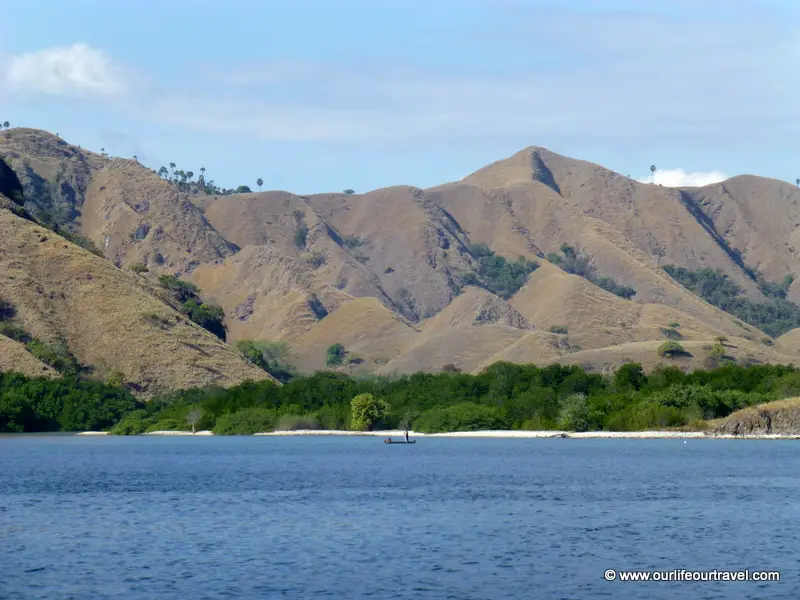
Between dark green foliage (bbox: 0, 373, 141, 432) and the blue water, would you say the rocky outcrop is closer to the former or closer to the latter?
the blue water

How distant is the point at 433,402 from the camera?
176 metres

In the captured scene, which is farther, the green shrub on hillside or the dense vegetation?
the green shrub on hillside

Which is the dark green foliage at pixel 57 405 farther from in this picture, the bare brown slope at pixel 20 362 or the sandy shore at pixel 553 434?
the sandy shore at pixel 553 434

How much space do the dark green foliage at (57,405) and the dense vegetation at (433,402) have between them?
150 mm

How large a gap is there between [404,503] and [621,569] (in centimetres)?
2508

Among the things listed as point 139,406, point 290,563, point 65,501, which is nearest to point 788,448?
point 65,501

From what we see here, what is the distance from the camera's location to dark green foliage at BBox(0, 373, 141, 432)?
174000 mm

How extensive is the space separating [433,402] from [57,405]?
54.3m

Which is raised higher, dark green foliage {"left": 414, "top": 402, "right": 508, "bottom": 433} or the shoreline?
dark green foliage {"left": 414, "top": 402, "right": 508, "bottom": 433}

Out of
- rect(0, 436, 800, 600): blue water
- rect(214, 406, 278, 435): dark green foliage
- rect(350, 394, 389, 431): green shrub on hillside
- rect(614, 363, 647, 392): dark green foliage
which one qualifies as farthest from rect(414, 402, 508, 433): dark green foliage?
rect(0, 436, 800, 600): blue water

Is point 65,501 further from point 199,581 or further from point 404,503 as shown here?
point 199,581

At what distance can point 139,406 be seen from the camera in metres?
194

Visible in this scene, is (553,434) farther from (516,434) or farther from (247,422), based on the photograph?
(247,422)

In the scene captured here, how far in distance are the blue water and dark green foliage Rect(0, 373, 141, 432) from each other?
73.7 m
